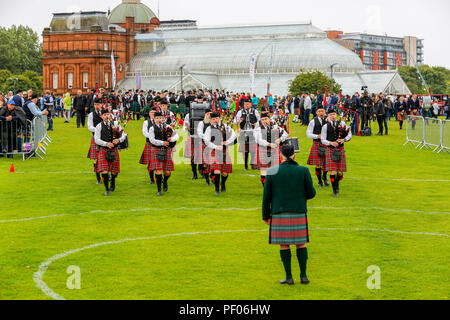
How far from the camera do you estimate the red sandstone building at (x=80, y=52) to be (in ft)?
341

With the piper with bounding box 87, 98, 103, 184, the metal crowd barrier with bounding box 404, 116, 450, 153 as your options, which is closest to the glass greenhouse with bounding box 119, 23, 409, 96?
the metal crowd barrier with bounding box 404, 116, 450, 153

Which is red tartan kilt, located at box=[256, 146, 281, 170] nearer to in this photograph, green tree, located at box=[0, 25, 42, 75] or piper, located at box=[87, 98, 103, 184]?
piper, located at box=[87, 98, 103, 184]

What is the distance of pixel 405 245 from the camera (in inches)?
478

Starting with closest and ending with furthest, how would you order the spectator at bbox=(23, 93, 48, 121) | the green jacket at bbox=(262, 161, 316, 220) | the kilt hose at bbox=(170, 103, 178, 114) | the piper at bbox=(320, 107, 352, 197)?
the green jacket at bbox=(262, 161, 316, 220), the piper at bbox=(320, 107, 352, 197), the spectator at bbox=(23, 93, 48, 121), the kilt hose at bbox=(170, 103, 178, 114)

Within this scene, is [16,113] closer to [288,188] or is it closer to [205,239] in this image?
[205,239]

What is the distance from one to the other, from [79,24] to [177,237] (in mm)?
96922

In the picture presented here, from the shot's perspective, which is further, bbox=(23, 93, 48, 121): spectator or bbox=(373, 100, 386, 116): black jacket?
bbox=(373, 100, 386, 116): black jacket

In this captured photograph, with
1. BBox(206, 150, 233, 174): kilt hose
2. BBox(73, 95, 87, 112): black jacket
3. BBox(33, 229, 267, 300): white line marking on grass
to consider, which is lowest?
BBox(33, 229, 267, 300): white line marking on grass

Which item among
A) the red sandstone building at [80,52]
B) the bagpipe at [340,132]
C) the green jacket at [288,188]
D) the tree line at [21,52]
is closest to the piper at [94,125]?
the bagpipe at [340,132]

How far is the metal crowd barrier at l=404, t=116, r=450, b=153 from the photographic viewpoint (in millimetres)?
28734

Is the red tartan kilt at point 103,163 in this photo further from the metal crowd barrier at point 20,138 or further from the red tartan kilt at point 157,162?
the metal crowd barrier at point 20,138

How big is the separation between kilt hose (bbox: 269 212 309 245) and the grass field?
0.63 m

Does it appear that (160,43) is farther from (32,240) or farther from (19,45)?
(32,240)

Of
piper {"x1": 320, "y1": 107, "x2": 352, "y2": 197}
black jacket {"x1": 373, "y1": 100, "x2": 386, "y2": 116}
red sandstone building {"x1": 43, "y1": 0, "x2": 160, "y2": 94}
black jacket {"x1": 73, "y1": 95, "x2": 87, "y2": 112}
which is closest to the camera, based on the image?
piper {"x1": 320, "y1": 107, "x2": 352, "y2": 197}
